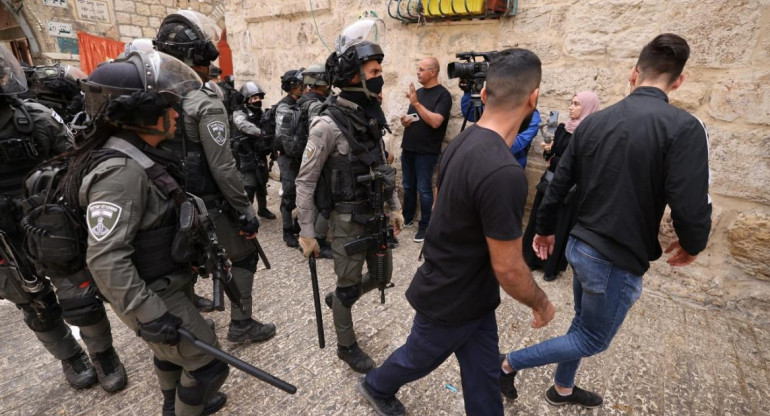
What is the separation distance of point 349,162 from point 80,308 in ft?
5.80

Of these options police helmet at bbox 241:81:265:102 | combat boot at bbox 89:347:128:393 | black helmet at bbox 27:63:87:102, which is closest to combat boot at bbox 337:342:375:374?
combat boot at bbox 89:347:128:393

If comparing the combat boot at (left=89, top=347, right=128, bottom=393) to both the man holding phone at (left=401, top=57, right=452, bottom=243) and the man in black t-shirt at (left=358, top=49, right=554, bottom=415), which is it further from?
the man holding phone at (left=401, top=57, right=452, bottom=243)

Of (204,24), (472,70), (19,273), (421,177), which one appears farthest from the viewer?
(421,177)

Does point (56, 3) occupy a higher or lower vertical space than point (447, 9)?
higher

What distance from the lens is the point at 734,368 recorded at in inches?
106

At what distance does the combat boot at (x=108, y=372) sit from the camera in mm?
2494

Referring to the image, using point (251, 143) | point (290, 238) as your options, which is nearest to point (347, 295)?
point (290, 238)

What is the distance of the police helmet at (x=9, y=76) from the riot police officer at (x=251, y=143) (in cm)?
255

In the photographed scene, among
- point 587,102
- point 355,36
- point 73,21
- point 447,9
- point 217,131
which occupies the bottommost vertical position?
point 217,131

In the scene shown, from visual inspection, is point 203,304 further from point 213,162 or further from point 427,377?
point 427,377

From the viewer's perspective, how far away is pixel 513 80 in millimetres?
1492

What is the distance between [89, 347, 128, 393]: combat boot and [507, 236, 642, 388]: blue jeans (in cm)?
271

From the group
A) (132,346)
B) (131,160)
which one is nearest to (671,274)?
(131,160)

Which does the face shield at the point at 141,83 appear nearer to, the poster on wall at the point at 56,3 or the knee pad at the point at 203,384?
the knee pad at the point at 203,384
